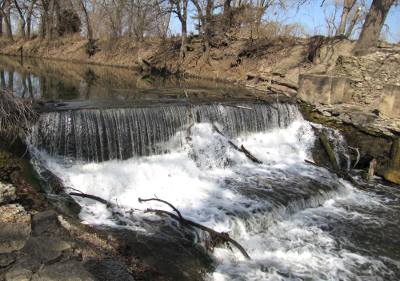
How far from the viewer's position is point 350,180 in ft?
31.0

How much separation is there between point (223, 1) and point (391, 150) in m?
17.3

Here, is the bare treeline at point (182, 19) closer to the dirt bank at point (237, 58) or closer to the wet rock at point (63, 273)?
the dirt bank at point (237, 58)

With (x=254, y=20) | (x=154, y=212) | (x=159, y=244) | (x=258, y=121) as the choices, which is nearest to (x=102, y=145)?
(x=154, y=212)

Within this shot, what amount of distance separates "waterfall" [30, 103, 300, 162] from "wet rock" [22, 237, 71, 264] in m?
3.69

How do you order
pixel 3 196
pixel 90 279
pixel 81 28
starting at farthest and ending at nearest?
pixel 81 28, pixel 3 196, pixel 90 279

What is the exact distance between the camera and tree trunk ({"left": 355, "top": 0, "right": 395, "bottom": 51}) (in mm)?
14102

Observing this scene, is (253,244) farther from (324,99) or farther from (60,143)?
(324,99)

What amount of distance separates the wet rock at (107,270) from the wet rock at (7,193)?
5.03 ft

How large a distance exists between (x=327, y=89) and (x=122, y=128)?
669 cm

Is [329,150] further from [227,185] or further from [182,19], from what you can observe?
[182,19]

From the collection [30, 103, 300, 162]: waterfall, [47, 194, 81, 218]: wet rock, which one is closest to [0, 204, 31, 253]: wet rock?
[47, 194, 81, 218]: wet rock

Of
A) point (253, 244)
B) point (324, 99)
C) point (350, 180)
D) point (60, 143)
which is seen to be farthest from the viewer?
point (324, 99)

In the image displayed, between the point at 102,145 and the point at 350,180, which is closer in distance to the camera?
the point at 102,145

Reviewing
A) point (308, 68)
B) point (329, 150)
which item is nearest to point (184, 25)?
point (308, 68)
